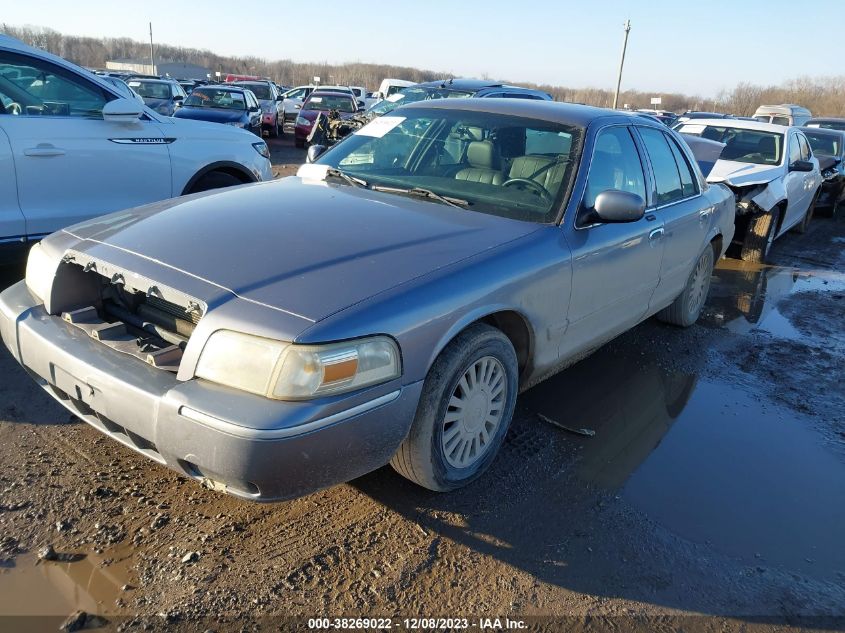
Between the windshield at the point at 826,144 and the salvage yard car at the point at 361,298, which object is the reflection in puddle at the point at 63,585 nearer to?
the salvage yard car at the point at 361,298

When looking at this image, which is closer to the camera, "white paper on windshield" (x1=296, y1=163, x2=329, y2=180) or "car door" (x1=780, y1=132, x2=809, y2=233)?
"white paper on windshield" (x1=296, y1=163, x2=329, y2=180)

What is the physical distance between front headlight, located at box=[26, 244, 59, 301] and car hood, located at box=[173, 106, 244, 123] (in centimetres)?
1108

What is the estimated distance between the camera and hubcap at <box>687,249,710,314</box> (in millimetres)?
5184

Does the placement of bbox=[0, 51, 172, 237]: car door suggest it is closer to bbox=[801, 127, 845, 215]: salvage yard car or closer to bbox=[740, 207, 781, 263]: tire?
bbox=[740, 207, 781, 263]: tire

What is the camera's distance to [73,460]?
286 centimetres

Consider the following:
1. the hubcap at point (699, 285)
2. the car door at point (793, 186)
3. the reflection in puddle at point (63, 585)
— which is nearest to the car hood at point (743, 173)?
the car door at point (793, 186)

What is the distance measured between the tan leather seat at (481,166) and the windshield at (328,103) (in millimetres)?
15178

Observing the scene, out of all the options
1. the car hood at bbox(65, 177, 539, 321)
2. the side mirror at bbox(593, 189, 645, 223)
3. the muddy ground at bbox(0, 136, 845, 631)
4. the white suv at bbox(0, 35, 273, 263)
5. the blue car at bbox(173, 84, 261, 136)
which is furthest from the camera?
the blue car at bbox(173, 84, 261, 136)

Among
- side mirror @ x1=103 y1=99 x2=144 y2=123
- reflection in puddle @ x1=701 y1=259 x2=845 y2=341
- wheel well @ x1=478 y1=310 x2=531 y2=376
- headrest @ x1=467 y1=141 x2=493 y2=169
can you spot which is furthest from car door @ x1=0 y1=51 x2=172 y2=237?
reflection in puddle @ x1=701 y1=259 x2=845 y2=341

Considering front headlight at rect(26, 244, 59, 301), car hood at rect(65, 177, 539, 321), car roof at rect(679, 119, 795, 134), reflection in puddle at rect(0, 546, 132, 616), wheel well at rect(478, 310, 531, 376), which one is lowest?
reflection in puddle at rect(0, 546, 132, 616)

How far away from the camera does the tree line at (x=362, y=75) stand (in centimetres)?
5990

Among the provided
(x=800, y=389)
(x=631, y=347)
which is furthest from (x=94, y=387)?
(x=800, y=389)

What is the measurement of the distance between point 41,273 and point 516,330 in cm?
214

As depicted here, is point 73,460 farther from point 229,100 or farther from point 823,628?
point 229,100
